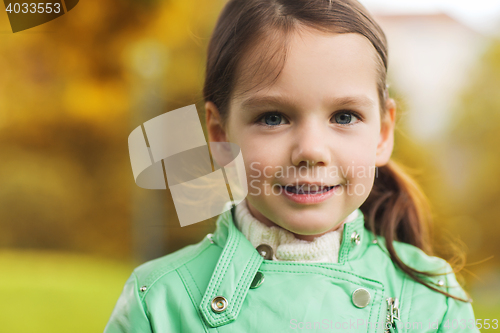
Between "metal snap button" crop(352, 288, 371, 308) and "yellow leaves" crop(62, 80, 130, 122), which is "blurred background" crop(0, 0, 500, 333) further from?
"metal snap button" crop(352, 288, 371, 308)

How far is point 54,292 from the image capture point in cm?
223

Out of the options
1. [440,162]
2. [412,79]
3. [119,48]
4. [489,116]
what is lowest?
[440,162]

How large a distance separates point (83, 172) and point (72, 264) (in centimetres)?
53

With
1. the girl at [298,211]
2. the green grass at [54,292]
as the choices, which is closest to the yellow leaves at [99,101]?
the green grass at [54,292]

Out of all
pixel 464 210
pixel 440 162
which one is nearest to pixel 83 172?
pixel 440 162

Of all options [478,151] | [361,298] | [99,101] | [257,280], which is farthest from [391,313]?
[99,101]

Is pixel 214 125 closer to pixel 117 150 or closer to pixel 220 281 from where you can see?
pixel 220 281

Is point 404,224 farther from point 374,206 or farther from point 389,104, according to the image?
point 389,104

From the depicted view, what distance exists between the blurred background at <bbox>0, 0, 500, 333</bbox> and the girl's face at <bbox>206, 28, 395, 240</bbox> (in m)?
1.24

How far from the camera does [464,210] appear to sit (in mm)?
2266

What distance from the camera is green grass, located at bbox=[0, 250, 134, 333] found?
2.13 m

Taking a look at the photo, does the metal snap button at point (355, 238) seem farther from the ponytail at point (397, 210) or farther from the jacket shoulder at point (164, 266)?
the jacket shoulder at point (164, 266)

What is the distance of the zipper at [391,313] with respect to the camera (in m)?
0.87

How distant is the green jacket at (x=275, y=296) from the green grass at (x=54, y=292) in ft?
4.80
